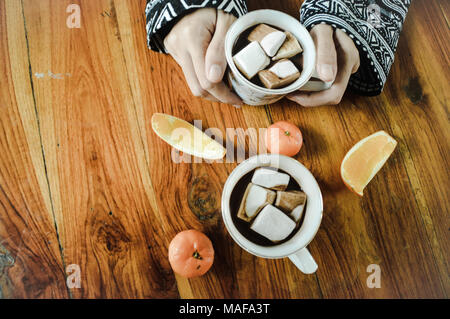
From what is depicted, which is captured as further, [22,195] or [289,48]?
[22,195]

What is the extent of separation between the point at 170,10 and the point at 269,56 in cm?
23

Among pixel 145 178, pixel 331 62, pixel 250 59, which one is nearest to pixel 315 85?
pixel 331 62

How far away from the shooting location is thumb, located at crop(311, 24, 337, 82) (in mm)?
504

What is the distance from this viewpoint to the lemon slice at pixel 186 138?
611 mm

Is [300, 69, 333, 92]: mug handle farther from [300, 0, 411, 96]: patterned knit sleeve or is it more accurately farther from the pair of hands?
[300, 0, 411, 96]: patterned knit sleeve

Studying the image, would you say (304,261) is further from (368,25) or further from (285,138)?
(368,25)

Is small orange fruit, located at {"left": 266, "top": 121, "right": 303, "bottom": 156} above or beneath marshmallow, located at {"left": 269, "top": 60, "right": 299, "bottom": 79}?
beneath

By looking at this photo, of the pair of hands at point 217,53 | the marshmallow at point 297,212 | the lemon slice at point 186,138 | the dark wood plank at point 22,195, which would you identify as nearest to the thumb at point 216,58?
the pair of hands at point 217,53

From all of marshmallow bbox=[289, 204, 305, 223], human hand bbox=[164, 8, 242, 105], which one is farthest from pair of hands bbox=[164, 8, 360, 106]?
marshmallow bbox=[289, 204, 305, 223]

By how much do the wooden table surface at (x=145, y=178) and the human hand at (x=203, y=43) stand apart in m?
0.10

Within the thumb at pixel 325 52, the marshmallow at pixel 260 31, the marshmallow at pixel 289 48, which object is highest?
the marshmallow at pixel 260 31

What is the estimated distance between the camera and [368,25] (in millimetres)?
630

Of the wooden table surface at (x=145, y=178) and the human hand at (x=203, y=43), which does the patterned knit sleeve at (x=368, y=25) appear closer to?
the wooden table surface at (x=145, y=178)

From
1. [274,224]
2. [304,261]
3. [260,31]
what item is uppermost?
[260,31]
